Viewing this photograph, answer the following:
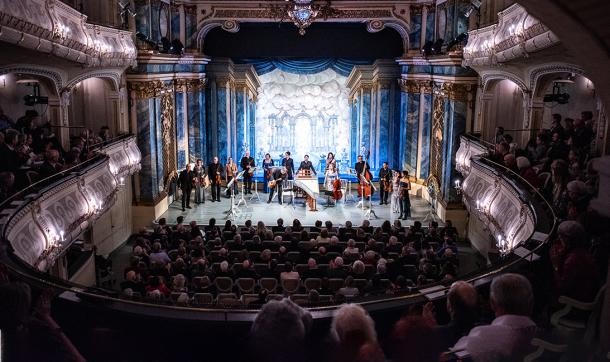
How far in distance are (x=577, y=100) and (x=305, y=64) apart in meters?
→ 11.7

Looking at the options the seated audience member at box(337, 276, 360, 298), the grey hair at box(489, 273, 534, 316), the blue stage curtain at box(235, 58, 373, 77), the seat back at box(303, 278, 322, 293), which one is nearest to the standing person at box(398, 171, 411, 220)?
the blue stage curtain at box(235, 58, 373, 77)

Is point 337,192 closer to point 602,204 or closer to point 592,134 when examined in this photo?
point 592,134

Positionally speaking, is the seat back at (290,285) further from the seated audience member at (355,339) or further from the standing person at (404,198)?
the standing person at (404,198)

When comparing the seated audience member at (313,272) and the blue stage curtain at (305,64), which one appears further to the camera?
the blue stage curtain at (305,64)

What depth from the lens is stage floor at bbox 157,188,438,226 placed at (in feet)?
65.0

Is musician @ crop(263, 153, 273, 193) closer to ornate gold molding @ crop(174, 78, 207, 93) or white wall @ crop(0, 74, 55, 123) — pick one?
ornate gold molding @ crop(174, 78, 207, 93)

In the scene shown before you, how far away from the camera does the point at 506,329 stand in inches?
149

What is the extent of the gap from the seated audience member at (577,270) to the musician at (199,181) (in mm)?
17365

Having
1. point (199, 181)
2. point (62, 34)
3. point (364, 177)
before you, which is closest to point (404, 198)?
point (364, 177)

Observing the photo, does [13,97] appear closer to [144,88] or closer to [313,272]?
[144,88]

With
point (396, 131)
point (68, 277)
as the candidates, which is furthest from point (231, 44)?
point (68, 277)

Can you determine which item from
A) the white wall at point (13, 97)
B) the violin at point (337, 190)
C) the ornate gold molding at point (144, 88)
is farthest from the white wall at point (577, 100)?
the white wall at point (13, 97)

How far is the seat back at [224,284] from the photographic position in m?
10.2

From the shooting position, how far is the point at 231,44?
966 inches
